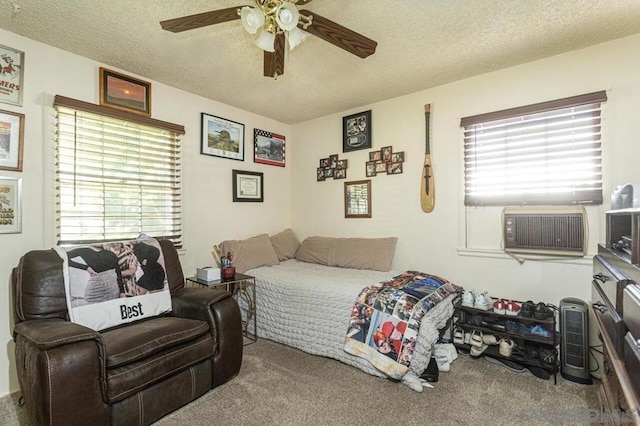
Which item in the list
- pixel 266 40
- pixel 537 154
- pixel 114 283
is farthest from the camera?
pixel 537 154

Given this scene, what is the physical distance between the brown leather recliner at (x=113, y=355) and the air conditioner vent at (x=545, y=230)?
7.60 feet

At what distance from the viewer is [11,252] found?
2.07 m

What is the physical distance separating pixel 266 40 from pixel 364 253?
2197 mm

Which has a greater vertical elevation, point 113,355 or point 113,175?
point 113,175

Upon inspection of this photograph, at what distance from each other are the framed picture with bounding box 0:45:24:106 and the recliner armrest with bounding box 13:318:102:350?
1511mm

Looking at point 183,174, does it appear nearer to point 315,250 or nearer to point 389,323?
point 315,250

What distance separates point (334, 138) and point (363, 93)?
29.4 inches

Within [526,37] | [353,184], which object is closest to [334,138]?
[353,184]

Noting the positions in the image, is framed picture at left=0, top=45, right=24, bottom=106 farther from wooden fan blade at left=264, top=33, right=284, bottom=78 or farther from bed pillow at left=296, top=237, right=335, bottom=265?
bed pillow at left=296, top=237, right=335, bottom=265

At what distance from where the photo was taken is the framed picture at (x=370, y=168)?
3418 mm

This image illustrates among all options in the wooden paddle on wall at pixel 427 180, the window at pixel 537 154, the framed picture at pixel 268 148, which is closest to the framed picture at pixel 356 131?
the wooden paddle on wall at pixel 427 180

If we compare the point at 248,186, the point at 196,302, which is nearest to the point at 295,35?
the point at 196,302

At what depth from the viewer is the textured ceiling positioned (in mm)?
1822

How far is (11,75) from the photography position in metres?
2.07
